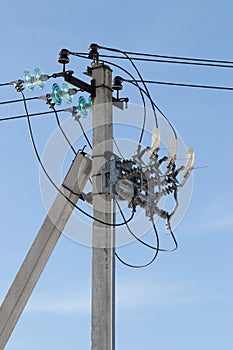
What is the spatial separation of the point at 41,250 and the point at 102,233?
1130 millimetres

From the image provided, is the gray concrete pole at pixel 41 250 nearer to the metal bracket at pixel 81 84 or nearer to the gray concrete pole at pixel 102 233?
the gray concrete pole at pixel 102 233

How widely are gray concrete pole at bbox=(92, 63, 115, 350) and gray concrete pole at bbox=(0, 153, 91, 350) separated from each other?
537 mm

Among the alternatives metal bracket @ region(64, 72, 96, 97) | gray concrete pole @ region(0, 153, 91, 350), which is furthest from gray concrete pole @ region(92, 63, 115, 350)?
gray concrete pole @ region(0, 153, 91, 350)

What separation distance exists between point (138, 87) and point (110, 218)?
1.70m

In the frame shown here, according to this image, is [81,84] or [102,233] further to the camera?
[81,84]

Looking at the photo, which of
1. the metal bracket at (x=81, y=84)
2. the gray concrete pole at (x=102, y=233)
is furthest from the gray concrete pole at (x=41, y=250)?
the metal bracket at (x=81, y=84)

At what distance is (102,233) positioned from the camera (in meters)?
8.92

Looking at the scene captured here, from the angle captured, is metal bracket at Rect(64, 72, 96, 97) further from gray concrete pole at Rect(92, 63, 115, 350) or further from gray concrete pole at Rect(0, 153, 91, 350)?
gray concrete pole at Rect(0, 153, 91, 350)

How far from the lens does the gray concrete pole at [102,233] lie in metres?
8.59

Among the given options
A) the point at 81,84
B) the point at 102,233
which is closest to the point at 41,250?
the point at 102,233

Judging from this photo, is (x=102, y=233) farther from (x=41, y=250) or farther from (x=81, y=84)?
(x=81, y=84)

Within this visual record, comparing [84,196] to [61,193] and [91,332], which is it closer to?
[61,193]

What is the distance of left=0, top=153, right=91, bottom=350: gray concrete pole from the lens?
9.72 meters

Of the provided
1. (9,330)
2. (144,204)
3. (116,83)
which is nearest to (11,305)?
(9,330)
